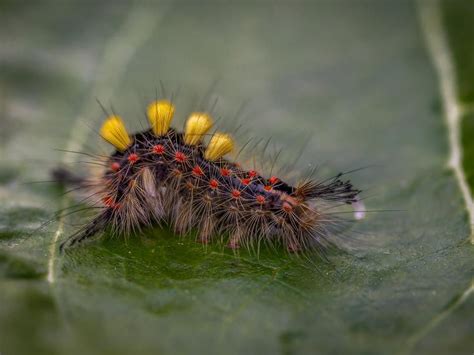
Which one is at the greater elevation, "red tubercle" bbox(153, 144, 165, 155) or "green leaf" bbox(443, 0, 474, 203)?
"green leaf" bbox(443, 0, 474, 203)

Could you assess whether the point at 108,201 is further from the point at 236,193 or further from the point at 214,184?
the point at 236,193

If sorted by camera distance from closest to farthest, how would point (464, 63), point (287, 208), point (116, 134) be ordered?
point (287, 208), point (116, 134), point (464, 63)

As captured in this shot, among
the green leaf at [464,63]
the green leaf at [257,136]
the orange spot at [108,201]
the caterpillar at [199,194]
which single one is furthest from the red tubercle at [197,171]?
the green leaf at [464,63]

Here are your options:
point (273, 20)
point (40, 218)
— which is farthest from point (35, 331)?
point (273, 20)

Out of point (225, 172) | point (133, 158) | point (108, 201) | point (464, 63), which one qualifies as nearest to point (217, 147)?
point (225, 172)

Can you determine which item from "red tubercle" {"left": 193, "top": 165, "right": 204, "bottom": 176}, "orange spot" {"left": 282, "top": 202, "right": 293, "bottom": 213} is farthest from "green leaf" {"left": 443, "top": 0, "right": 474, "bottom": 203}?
"red tubercle" {"left": 193, "top": 165, "right": 204, "bottom": 176}

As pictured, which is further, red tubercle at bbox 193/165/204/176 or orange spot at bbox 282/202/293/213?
red tubercle at bbox 193/165/204/176

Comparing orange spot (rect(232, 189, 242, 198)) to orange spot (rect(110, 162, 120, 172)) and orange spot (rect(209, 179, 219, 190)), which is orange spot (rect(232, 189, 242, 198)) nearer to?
orange spot (rect(209, 179, 219, 190))
